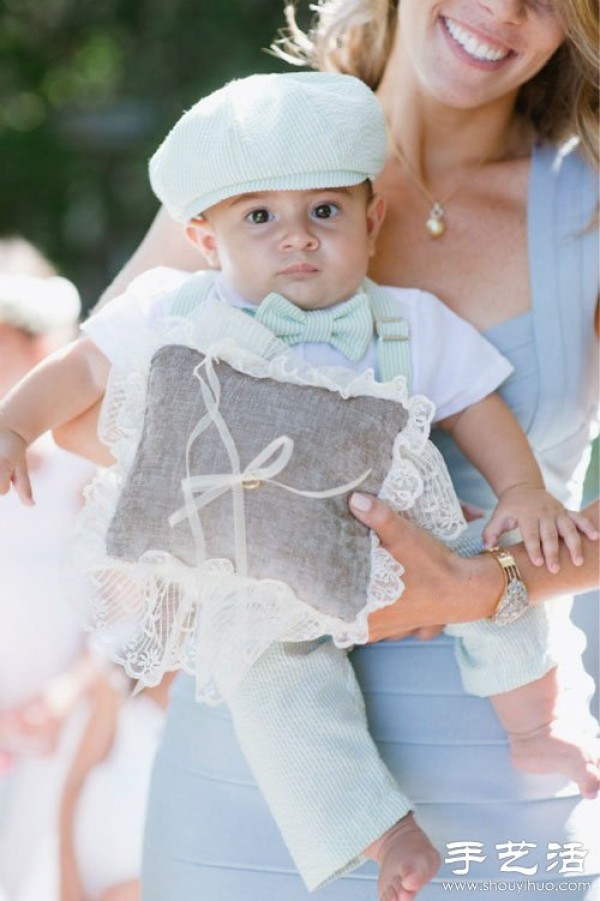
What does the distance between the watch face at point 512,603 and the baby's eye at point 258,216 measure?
66 cm

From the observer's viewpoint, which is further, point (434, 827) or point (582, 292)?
point (582, 292)

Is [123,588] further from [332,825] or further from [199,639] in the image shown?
[332,825]

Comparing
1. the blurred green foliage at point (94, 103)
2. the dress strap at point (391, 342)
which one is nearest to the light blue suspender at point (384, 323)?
the dress strap at point (391, 342)

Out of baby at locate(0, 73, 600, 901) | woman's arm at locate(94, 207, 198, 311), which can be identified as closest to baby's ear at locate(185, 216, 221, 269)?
baby at locate(0, 73, 600, 901)

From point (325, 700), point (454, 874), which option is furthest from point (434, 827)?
point (325, 700)

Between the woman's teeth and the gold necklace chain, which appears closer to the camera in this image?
the woman's teeth

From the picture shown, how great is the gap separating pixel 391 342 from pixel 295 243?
0.21 m

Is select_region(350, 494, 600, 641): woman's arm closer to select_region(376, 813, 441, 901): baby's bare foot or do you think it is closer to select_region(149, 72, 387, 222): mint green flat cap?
select_region(376, 813, 441, 901): baby's bare foot

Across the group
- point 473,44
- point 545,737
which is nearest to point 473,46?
point 473,44

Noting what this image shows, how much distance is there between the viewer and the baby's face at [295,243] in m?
2.27

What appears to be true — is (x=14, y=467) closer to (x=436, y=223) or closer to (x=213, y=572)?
(x=213, y=572)

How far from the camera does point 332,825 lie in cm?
214

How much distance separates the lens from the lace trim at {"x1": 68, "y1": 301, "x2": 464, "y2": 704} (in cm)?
212

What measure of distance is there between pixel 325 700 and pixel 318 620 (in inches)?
6.1
